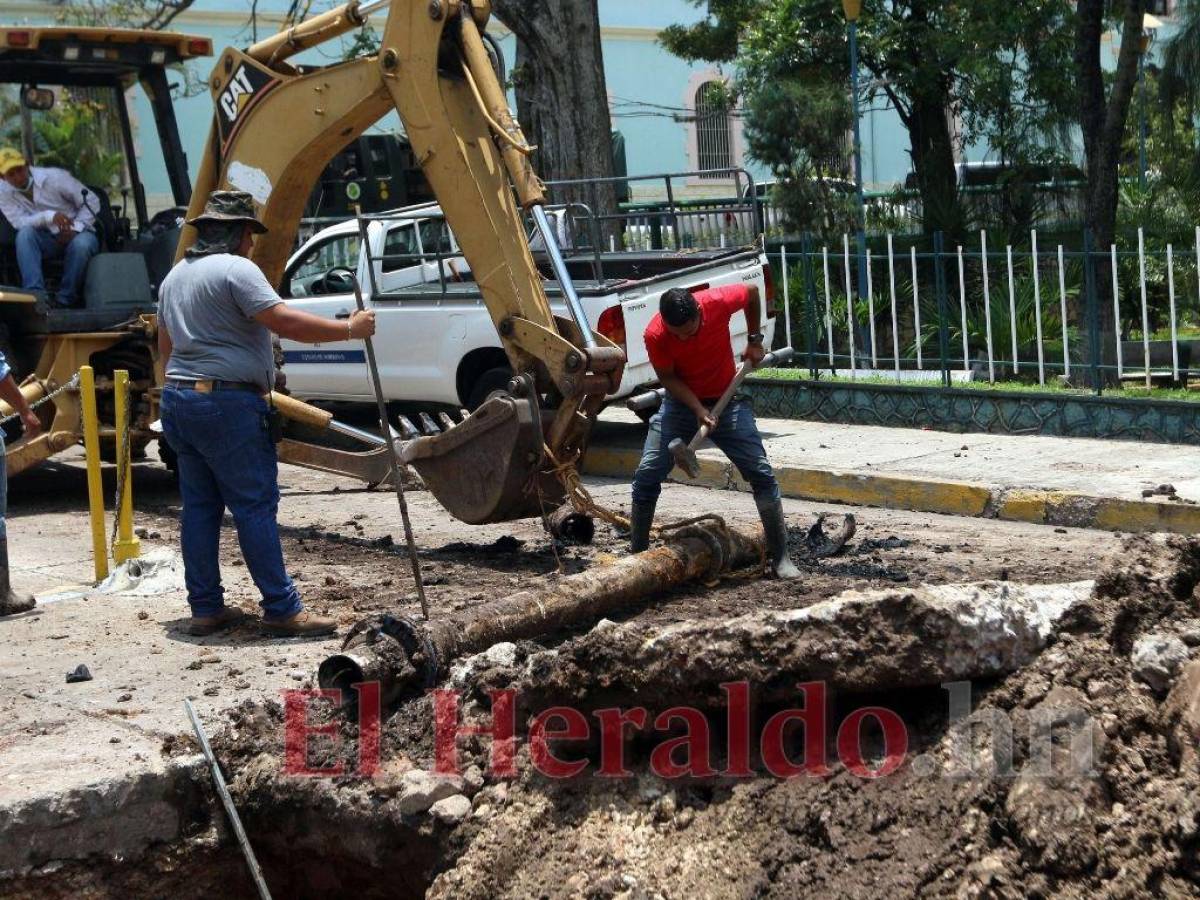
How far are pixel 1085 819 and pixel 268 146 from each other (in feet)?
20.5

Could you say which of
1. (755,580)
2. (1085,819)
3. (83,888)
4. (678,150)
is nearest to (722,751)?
(1085,819)

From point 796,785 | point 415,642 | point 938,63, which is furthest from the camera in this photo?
point 938,63

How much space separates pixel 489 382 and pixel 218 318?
5033 millimetres

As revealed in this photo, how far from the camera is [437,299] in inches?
452

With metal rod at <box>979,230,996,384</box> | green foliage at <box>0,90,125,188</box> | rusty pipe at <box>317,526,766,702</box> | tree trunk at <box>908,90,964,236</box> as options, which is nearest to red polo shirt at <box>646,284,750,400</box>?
rusty pipe at <box>317,526,766,702</box>

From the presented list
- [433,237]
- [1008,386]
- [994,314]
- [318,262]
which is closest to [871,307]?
[994,314]

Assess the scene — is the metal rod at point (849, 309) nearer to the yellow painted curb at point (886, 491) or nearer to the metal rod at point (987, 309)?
the metal rod at point (987, 309)

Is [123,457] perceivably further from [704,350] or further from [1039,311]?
[1039,311]

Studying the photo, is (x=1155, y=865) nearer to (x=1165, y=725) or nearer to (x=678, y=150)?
(x=1165, y=725)

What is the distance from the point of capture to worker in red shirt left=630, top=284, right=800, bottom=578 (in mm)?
6969

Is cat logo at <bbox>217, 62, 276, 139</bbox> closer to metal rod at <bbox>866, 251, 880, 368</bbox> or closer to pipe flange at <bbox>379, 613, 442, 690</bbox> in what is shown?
pipe flange at <bbox>379, 613, 442, 690</bbox>

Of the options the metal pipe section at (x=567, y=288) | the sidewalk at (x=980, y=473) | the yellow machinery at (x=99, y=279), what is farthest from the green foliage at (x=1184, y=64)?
the metal pipe section at (x=567, y=288)

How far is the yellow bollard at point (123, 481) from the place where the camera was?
751 cm

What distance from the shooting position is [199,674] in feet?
18.7
